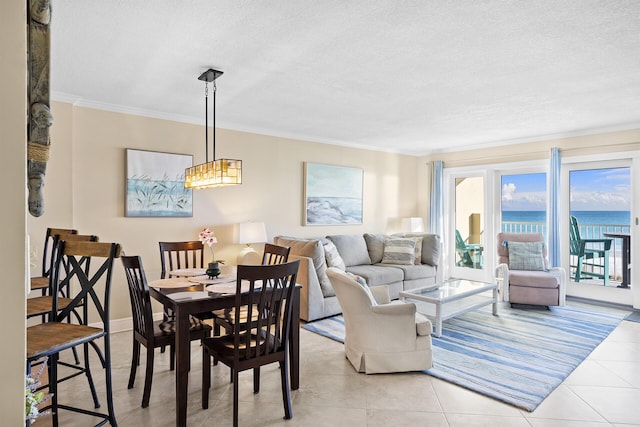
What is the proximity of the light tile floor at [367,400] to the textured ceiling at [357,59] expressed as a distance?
94.6 inches

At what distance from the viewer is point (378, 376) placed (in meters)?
3.04

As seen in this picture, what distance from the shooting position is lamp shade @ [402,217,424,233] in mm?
6879

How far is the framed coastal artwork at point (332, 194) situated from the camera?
5.80 meters

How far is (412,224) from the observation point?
689 centimetres

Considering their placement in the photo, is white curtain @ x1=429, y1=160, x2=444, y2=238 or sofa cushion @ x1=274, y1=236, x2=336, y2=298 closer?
sofa cushion @ x1=274, y1=236, x2=336, y2=298

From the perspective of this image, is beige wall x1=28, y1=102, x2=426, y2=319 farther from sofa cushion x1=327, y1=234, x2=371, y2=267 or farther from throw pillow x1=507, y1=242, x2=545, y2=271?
throw pillow x1=507, y1=242, x2=545, y2=271

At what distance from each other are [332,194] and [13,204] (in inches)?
199

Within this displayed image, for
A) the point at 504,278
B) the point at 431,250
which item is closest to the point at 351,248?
the point at 431,250

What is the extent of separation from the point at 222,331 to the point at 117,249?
1952 mm

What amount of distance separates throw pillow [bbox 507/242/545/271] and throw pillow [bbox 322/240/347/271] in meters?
2.41

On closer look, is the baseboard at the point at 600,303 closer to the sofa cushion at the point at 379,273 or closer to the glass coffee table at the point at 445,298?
the glass coffee table at the point at 445,298

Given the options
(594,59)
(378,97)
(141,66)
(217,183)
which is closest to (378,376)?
(217,183)

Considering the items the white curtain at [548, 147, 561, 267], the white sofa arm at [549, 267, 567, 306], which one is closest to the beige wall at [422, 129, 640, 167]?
the white curtain at [548, 147, 561, 267]

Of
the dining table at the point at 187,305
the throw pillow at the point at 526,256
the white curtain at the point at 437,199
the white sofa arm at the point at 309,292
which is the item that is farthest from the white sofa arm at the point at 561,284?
the dining table at the point at 187,305
